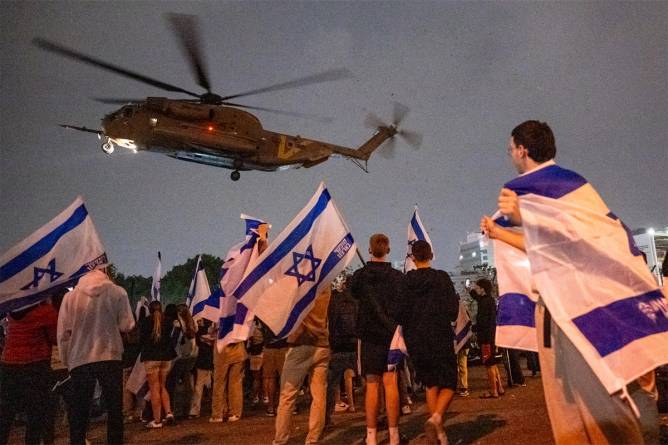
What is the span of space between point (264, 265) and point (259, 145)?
56.6 ft

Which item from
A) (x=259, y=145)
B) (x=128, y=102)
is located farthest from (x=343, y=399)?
(x=128, y=102)

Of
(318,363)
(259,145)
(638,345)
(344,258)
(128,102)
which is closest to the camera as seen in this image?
(638,345)

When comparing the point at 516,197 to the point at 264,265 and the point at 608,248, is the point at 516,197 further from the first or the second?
the point at 264,265

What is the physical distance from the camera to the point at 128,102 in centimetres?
2170

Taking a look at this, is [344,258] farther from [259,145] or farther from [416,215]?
[259,145]

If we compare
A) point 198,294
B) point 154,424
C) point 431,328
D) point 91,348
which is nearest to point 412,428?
point 431,328

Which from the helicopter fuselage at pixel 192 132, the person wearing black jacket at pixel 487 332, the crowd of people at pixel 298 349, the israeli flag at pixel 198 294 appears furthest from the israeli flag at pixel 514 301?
the helicopter fuselage at pixel 192 132

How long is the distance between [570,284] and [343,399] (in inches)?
345

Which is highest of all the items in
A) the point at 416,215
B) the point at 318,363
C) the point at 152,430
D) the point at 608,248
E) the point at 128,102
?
the point at 128,102

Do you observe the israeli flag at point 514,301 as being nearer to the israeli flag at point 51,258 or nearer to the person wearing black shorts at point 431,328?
the person wearing black shorts at point 431,328

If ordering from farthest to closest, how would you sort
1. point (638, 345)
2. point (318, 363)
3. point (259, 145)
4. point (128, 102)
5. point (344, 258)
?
point (259, 145), point (128, 102), point (344, 258), point (318, 363), point (638, 345)

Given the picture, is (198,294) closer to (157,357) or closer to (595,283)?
(157,357)

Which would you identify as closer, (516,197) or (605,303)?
(605,303)

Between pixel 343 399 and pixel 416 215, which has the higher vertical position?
pixel 416 215
